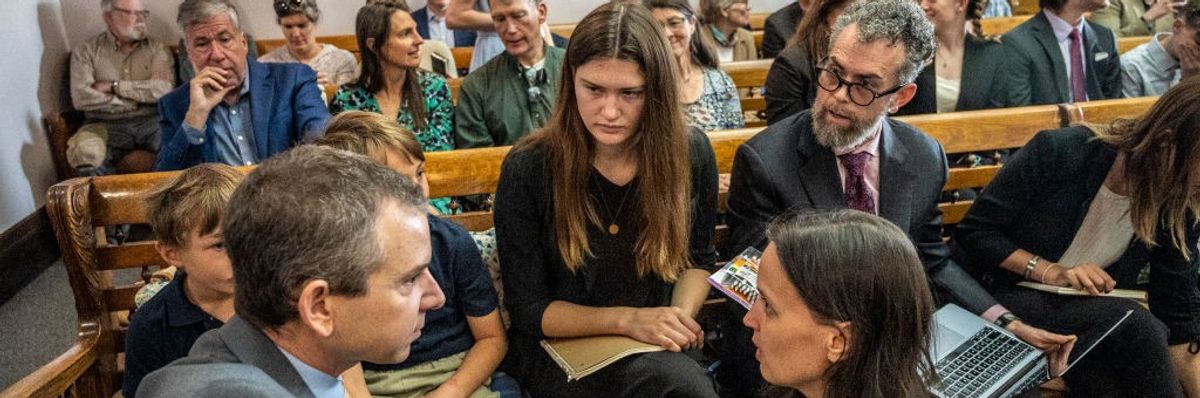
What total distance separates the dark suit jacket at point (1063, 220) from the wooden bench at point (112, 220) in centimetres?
28

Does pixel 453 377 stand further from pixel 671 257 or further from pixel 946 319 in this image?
pixel 946 319

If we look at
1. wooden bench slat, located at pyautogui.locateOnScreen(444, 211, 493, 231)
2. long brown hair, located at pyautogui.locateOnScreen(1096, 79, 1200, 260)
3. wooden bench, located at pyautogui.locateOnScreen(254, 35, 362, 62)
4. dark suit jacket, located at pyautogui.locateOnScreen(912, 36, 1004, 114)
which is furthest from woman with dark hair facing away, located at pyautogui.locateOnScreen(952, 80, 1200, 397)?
wooden bench, located at pyautogui.locateOnScreen(254, 35, 362, 62)

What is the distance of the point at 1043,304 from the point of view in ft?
7.11

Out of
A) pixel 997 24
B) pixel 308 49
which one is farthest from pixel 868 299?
pixel 997 24

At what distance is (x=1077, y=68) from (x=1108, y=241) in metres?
1.35

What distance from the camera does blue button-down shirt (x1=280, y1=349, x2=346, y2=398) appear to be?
1201 mm

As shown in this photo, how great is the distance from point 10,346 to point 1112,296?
354cm

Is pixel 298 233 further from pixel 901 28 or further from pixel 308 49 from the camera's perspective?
pixel 308 49

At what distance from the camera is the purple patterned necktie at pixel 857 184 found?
2125mm

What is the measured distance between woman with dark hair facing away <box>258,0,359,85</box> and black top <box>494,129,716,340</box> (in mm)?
2140

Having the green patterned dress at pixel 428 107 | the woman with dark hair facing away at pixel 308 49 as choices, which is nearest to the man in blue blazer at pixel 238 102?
the green patterned dress at pixel 428 107

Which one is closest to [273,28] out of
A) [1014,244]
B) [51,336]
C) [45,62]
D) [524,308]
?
[45,62]

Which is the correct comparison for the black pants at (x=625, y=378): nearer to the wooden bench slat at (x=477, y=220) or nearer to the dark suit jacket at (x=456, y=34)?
the wooden bench slat at (x=477, y=220)

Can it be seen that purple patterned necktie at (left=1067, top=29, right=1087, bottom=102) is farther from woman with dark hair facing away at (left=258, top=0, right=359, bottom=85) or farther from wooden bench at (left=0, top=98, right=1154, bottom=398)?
woman with dark hair facing away at (left=258, top=0, right=359, bottom=85)
